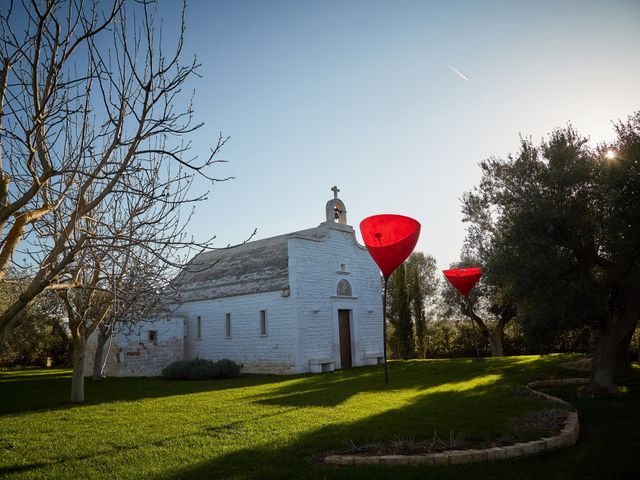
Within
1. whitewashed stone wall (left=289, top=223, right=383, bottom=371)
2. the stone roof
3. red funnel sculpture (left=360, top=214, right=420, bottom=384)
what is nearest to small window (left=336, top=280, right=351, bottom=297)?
whitewashed stone wall (left=289, top=223, right=383, bottom=371)

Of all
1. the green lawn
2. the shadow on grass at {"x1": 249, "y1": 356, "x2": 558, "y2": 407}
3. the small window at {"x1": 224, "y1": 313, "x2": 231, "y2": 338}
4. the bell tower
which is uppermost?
the bell tower

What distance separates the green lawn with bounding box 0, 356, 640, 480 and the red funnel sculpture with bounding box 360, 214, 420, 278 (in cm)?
395

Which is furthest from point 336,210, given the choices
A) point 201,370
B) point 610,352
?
point 610,352

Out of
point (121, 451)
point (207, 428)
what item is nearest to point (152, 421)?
point (207, 428)

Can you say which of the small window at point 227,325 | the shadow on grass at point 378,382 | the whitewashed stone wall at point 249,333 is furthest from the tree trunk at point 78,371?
the small window at point 227,325

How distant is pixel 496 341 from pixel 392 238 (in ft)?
63.4

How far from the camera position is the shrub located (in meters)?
19.8

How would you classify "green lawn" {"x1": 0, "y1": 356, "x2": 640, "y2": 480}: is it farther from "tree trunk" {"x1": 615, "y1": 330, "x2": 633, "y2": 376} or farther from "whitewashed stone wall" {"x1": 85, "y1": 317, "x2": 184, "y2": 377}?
"whitewashed stone wall" {"x1": 85, "y1": 317, "x2": 184, "y2": 377}

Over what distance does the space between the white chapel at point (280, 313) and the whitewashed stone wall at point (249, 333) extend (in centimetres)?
5

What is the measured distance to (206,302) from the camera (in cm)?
2480

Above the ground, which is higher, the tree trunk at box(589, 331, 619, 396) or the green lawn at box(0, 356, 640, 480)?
the tree trunk at box(589, 331, 619, 396)

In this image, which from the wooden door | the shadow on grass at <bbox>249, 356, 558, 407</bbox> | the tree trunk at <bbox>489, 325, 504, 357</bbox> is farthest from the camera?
the tree trunk at <bbox>489, 325, 504, 357</bbox>

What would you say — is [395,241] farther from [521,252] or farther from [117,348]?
[117,348]

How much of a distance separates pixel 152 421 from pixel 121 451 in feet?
8.30
